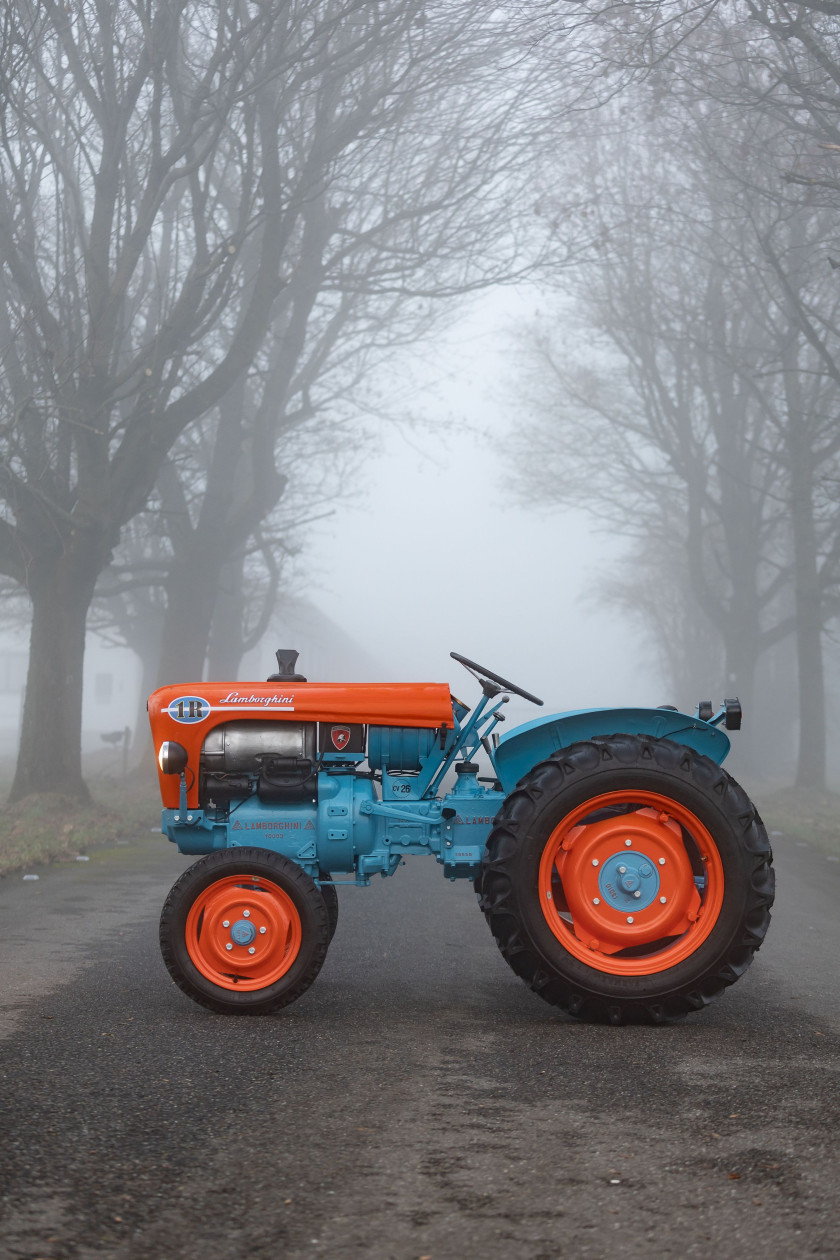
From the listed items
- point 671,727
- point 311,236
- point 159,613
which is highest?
point 311,236

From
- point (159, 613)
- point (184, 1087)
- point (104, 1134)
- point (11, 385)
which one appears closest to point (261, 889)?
point (184, 1087)

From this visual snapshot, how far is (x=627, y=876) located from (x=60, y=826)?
9.29m

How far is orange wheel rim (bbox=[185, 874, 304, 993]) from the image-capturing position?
17.7 feet

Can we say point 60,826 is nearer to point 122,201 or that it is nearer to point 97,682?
point 122,201

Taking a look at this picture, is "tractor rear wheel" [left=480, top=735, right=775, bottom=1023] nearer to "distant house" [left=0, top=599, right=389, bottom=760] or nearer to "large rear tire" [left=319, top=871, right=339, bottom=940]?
"large rear tire" [left=319, top=871, right=339, bottom=940]

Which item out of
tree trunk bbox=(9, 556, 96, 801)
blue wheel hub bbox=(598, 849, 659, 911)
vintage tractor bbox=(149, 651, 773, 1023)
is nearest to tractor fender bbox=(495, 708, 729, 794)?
vintage tractor bbox=(149, 651, 773, 1023)

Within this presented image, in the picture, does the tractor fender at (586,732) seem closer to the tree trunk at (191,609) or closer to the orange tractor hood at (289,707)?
the orange tractor hood at (289,707)

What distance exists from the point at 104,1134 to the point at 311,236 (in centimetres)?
1822

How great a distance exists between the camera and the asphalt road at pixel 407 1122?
3008 mm

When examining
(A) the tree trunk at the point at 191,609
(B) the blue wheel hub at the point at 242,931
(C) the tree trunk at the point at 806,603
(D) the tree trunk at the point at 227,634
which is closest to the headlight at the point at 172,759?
(B) the blue wheel hub at the point at 242,931

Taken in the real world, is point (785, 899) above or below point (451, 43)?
below

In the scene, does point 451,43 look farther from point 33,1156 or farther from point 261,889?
point 33,1156

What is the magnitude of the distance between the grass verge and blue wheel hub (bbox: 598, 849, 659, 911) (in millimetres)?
6388

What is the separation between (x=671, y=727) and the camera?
5777mm
